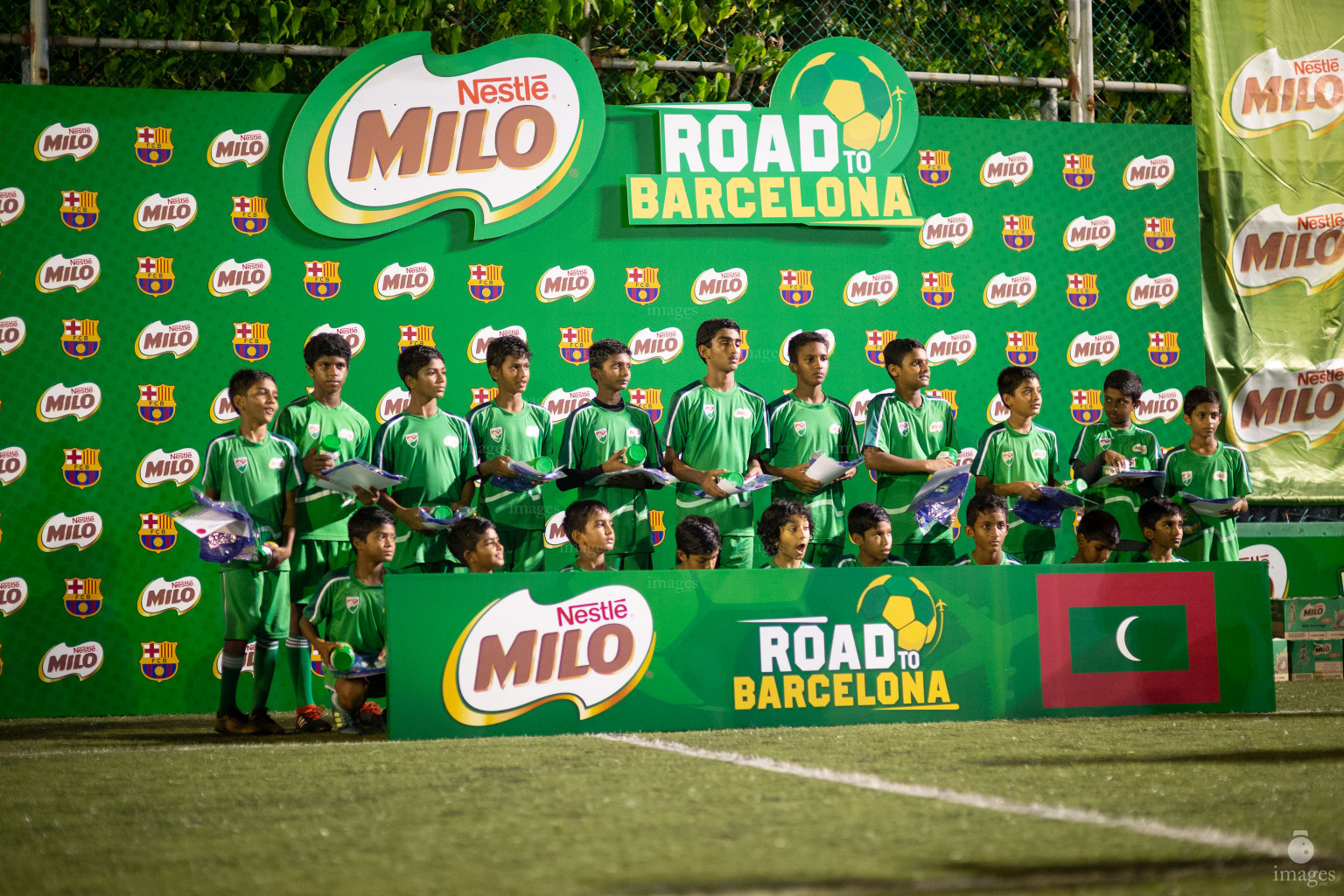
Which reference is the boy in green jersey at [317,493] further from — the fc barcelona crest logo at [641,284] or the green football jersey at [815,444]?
the green football jersey at [815,444]

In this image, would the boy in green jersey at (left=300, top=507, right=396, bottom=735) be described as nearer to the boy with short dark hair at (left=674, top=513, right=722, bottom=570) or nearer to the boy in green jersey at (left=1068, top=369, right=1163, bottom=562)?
the boy with short dark hair at (left=674, top=513, right=722, bottom=570)

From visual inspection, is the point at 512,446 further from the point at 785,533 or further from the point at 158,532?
the point at 158,532

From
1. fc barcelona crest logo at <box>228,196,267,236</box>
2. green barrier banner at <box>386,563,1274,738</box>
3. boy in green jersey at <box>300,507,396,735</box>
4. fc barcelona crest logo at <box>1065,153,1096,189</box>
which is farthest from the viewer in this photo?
fc barcelona crest logo at <box>1065,153,1096,189</box>

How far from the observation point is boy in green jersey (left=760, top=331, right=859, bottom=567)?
Answer: 22.9 feet

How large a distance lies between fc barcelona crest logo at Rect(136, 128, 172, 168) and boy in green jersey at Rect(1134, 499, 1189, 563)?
6.08 meters

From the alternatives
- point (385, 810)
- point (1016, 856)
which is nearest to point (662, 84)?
point (385, 810)

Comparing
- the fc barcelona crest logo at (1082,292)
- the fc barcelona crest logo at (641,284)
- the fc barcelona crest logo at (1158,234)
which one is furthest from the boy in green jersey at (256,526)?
the fc barcelona crest logo at (1158,234)

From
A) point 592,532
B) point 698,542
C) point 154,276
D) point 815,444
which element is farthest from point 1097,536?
point 154,276

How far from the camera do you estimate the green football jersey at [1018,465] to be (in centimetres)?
725

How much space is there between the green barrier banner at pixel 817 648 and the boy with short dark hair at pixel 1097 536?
1135 mm

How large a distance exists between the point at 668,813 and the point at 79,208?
5.94 metres

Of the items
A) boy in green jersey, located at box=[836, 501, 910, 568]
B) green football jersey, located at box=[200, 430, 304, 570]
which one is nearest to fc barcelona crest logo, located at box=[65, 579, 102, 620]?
green football jersey, located at box=[200, 430, 304, 570]

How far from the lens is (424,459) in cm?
656

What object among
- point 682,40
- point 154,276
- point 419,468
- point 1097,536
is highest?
point 682,40
